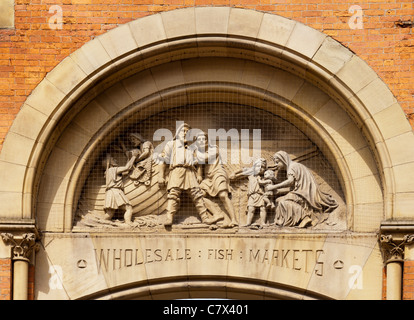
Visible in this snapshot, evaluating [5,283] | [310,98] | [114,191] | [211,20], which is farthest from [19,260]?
[310,98]

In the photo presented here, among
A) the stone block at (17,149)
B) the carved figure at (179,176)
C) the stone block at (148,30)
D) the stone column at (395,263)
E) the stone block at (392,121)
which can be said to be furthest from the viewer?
the carved figure at (179,176)

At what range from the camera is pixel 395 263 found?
1683 centimetres

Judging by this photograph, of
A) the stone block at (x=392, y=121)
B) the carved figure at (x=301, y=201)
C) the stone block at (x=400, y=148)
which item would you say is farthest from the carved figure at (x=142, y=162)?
the stone block at (x=400, y=148)

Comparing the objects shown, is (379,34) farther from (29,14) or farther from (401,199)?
(29,14)

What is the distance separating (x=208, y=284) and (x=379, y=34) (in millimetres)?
3752

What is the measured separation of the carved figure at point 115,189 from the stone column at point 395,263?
325 centimetres

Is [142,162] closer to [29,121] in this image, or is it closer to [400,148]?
[29,121]

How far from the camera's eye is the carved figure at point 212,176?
17656 mm

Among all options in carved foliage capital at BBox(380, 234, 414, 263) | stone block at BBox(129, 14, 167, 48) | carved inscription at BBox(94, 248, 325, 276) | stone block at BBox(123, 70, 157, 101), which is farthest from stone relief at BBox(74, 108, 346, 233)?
stone block at BBox(129, 14, 167, 48)

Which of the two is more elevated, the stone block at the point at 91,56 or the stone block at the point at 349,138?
the stone block at the point at 91,56

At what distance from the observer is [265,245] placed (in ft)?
57.0

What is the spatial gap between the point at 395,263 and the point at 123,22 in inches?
178

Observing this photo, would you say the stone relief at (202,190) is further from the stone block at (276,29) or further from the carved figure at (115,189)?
the stone block at (276,29)
